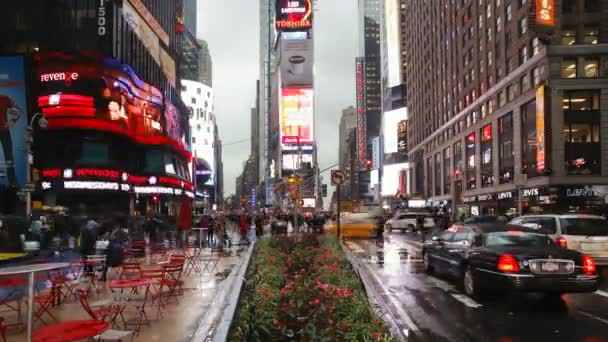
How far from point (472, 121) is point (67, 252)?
57600mm

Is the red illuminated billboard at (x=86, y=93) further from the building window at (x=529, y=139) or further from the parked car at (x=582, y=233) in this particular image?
the parked car at (x=582, y=233)

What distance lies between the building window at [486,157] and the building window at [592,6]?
1698cm

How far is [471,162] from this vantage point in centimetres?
6962

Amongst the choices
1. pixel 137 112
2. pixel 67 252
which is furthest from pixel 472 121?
pixel 67 252

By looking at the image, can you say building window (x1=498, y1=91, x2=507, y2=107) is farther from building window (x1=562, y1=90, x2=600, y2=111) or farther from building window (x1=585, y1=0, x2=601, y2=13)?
building window (x1=585, y1=0, x2=601, y2=13)

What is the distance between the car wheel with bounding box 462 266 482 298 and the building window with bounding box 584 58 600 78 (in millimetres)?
41916

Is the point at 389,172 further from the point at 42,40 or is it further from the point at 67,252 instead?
the point at 67,252

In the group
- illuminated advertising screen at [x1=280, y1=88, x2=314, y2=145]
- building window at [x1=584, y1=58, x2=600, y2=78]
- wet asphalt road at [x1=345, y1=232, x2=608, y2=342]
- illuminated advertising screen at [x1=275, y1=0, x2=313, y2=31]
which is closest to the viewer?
wet asphalt road at [x1=345, y1=232, x2=608, y2=342]

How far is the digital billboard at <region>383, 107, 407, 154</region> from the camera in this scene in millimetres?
122188

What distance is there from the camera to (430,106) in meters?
94.0

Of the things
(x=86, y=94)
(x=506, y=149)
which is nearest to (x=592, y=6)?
(x=506, y=149)

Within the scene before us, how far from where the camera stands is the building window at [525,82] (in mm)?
49812

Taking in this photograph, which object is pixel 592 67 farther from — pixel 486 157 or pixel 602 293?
pixel 602 293

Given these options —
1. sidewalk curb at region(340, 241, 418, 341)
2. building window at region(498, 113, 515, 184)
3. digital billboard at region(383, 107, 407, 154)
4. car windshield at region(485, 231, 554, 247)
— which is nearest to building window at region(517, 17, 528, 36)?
building window at region(498, 113, 515, 184)
